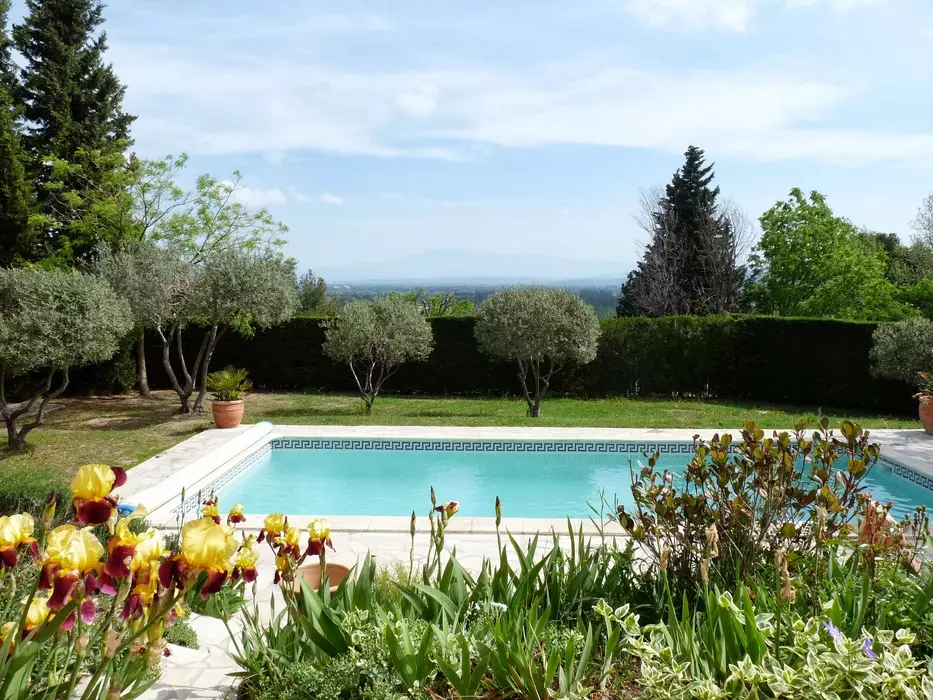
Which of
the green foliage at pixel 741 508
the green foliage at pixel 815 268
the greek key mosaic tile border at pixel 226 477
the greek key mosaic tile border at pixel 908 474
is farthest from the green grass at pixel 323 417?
the green foliage at pixel 815 268

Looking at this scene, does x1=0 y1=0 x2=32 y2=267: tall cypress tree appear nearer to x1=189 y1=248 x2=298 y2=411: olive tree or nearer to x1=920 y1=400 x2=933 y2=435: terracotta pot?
x1=189 y1=248 x2=298 y2=411: olive tree

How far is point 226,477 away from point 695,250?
2566 centimetres

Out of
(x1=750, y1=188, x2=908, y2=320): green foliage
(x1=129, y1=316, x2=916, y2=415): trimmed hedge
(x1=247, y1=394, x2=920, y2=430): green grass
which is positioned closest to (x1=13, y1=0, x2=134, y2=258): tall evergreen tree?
(x1=129, y1=316, x2=916, y2=415): trimmed hedge

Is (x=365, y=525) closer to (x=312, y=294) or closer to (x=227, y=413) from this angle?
(x=227, y=413)

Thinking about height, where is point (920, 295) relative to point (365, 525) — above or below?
above

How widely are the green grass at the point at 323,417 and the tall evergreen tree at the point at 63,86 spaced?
7.46 meters

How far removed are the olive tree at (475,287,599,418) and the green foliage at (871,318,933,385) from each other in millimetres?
5252

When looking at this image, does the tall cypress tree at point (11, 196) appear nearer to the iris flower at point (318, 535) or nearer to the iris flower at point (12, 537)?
the iris flower at point (318, 535)

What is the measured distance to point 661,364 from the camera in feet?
55.6

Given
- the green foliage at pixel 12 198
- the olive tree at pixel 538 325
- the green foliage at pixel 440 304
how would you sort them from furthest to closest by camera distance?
the green foliage at pixel 440 304 → the green foliage at pixel 12 198 → the olive tree at pixel 538 325

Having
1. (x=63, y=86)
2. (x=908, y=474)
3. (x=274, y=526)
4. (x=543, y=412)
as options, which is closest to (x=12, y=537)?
(x=274, y=526)

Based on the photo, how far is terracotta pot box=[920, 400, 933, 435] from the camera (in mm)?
11960

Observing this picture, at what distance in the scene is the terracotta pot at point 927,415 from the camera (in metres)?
12.0

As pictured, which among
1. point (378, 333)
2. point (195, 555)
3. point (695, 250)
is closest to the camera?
point (195, 555)
